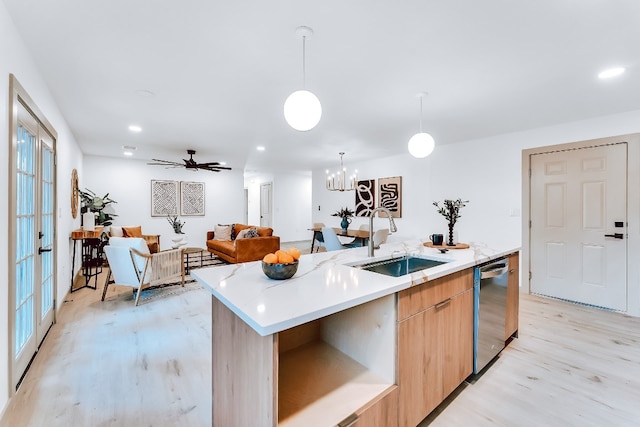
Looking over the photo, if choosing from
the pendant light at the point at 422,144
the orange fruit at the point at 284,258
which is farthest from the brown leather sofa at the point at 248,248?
the orange fruit at the point at 284,258

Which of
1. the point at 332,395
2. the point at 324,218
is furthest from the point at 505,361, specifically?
the point at 324,218

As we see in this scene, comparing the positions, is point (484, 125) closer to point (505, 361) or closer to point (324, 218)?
point (505, 361)

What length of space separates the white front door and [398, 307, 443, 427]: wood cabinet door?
318cm

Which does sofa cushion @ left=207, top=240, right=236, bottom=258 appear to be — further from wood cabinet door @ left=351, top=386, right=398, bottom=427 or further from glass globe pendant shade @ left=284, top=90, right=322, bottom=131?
wood cabinet door @ left=351, top=386, right=398, bottom=427

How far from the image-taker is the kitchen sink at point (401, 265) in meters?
2.04

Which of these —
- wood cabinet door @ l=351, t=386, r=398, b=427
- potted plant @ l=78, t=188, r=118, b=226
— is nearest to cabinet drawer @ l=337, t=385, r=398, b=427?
wood cabinet door @ l=351, t=386, r=398, b=427

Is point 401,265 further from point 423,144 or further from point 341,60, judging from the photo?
point 341,60

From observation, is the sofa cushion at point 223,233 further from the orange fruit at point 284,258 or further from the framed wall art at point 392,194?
the orange fruit at point 284,258

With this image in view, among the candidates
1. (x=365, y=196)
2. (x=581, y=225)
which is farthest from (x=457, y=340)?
(x=365, y=196)

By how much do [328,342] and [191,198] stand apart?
21.4 ft

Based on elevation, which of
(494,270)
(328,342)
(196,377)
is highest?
(494,270)

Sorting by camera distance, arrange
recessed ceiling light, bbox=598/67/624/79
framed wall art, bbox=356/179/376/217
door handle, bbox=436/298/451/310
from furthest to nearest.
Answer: framed wall art, bbox=356/179/376/217
recessed ceiling light, bbox=598/67/624/79
door handle, bbox=436/298/451/310

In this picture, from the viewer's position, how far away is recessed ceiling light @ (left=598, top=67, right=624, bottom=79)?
2.29 m

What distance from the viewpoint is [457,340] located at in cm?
175
